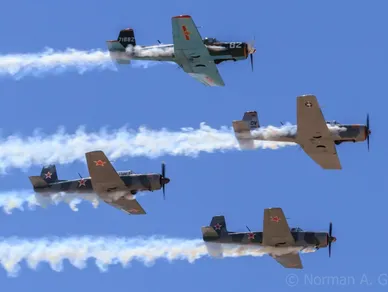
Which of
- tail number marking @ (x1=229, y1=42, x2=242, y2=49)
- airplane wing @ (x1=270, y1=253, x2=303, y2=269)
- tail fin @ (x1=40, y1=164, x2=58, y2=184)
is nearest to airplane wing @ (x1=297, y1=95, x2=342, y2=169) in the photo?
airplane wing @ (x1=270, y1=253, x2=303, y2=269)

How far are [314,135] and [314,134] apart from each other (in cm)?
8

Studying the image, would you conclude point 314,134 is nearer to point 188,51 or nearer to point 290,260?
point 188,51

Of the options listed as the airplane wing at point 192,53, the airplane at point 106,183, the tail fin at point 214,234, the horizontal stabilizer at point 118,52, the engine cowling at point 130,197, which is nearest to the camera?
the airplane at point 106,183

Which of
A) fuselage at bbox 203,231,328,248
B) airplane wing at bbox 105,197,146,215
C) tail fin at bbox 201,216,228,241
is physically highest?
airplane wing at bbox 105,197,146,215

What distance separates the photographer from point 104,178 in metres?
60.4

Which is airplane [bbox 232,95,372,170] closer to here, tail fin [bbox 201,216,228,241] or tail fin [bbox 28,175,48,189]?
tail fin [bbox 201,216,228,241]

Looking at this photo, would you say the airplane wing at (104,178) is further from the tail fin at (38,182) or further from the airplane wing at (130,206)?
the tail fin at (38,182)

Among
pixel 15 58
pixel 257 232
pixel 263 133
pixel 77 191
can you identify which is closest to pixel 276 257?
pixel 257 232

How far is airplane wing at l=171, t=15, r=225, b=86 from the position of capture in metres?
60.8

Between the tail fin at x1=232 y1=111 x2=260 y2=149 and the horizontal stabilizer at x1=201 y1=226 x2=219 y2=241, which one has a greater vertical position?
the tail fin at x1=232 y1=111 x2=260 y2=149

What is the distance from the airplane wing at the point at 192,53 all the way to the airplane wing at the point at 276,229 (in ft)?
25.0

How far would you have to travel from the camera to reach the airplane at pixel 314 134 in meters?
59.6

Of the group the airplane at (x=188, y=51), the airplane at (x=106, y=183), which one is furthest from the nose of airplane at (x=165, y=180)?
the airplane at (x=188, y=51)

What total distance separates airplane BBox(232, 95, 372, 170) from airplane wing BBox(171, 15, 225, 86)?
9.44 ft
